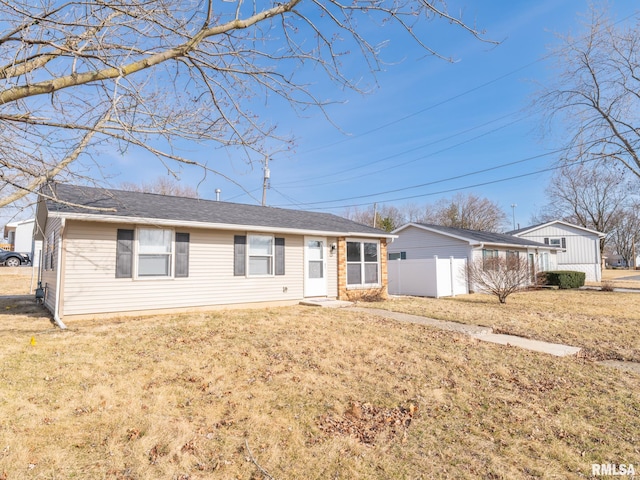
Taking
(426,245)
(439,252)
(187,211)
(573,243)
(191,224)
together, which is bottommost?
(439,252)

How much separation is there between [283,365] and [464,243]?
1554cm

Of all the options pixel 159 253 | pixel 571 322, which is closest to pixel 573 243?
pixel 571 322

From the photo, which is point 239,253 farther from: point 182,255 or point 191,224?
point 191,224

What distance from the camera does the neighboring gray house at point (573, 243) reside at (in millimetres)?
27266

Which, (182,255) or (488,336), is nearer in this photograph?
(488,336)

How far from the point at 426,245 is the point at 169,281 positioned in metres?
14.7

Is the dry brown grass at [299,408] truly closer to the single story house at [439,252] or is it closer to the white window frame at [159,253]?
the white window frame at [159,253]

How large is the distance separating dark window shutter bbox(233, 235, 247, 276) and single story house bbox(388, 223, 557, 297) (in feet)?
29.6

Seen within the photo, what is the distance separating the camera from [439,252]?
1952cm

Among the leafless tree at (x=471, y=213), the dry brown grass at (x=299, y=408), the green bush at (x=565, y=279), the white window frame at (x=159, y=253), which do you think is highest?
the leafless tree at (x=471, y=213)

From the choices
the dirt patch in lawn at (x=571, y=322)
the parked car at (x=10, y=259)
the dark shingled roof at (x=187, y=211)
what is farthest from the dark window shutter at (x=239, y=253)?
the parked car at (x=10, y=259)

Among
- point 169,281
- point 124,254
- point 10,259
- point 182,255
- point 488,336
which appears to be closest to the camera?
point 488,336

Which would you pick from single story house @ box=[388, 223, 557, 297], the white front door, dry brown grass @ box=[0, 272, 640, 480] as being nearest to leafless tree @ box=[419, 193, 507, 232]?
single story house @ box=[388, 223, 557, 297]

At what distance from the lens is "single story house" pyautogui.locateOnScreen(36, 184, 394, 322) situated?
8.29 meters
